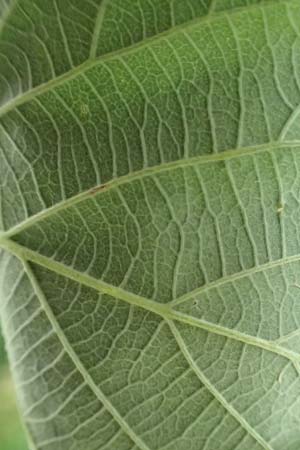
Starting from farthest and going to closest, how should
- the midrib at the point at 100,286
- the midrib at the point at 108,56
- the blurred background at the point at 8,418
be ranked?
the blurred background at the point at 8,418 → the midrib at the point at 100,286 → the midrib at the point at 108,56

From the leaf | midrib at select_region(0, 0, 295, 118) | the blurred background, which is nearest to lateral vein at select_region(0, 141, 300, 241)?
the leaf

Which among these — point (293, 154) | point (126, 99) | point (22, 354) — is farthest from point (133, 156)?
point (22, 354)

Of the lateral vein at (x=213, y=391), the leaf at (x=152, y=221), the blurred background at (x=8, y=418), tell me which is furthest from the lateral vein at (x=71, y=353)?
the blurred background at (x=8, y=418)

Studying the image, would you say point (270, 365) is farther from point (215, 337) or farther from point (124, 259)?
point (124, 259)

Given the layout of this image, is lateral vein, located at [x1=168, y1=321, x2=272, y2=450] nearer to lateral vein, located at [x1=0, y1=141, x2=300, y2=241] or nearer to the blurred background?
lateral vein, located at [x1=0, y1=141, x2=300, y2=241]

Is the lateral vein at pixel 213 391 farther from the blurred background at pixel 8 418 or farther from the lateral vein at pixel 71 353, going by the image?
the blurred background at pixel 8 418
